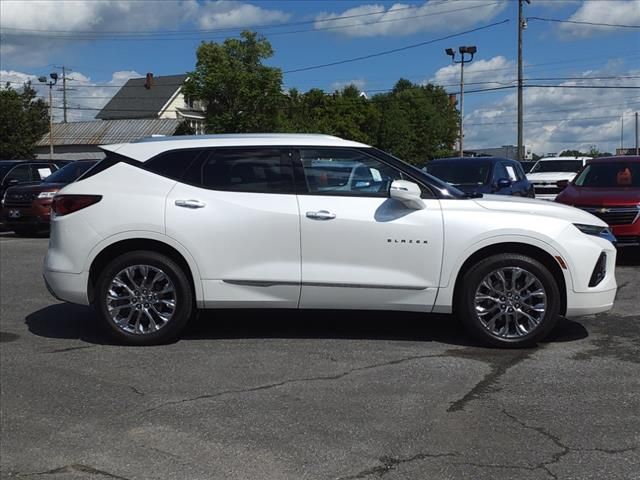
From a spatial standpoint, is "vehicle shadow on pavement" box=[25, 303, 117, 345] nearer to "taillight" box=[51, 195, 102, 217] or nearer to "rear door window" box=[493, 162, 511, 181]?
"taillight" box=[51, 195, 102, 217]

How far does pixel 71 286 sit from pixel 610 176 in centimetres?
907

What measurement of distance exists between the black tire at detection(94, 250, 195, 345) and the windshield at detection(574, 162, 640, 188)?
26.7 ft

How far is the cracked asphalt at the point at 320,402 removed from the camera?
12.9 ft

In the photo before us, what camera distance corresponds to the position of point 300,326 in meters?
7.03

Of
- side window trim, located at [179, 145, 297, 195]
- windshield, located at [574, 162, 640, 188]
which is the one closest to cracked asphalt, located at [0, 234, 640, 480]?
side window trim, located at [179, 145, 297, 195]

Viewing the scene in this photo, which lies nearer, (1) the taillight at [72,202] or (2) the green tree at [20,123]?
(1) the taillight at [72,202]

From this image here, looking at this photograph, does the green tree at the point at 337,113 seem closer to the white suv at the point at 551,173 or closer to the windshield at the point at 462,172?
the white suv at the point at 551,173

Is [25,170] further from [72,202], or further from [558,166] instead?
[558,166]

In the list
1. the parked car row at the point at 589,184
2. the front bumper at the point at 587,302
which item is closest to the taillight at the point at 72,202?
the front bumper at the point at 587,302

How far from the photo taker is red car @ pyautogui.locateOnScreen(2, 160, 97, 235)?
52.9ft

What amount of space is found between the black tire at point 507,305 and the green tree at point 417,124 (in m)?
65.9

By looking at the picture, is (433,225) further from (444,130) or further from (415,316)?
(444,130)

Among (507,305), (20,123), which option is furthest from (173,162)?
(20,123)

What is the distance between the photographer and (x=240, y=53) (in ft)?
237
